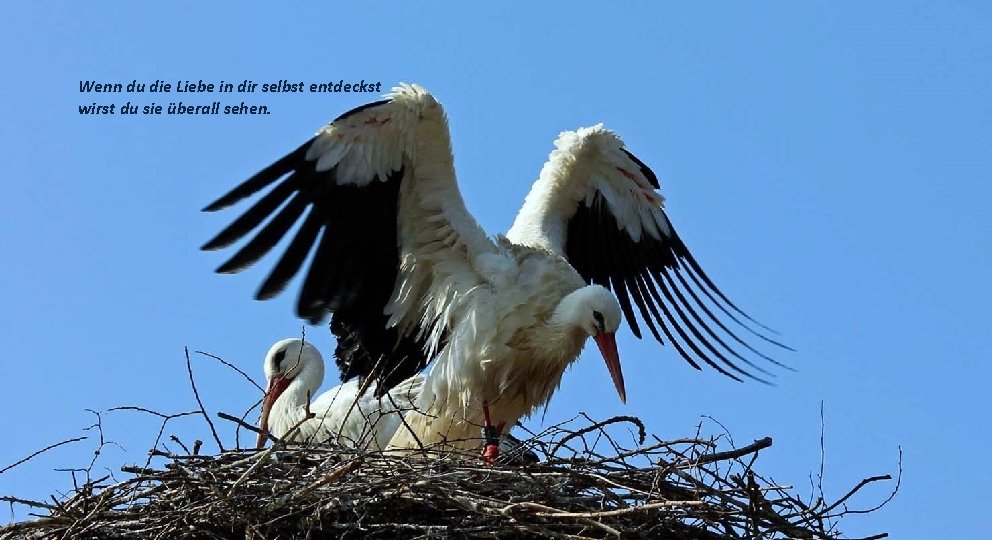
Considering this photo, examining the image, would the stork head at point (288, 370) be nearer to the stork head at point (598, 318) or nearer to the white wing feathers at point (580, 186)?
the white wing feathers at point (580, 186)

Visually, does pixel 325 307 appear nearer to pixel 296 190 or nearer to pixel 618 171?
pixel 296 190

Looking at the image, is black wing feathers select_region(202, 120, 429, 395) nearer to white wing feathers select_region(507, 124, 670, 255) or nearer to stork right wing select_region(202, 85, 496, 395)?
stork right wing select_region(202, 85, 496, 395)

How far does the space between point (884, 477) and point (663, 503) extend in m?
0.60

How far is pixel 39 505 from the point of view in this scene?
469 cm

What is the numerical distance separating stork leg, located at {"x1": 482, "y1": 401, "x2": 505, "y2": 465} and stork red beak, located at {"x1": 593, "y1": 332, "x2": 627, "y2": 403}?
0.46m

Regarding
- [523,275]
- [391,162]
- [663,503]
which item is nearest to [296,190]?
[391,162]

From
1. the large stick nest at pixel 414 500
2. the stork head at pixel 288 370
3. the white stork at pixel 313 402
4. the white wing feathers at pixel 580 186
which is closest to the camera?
the large stick nest at pixel 414 500

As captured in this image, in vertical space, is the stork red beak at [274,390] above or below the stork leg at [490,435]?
above

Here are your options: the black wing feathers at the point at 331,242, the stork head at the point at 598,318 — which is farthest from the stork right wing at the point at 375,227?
the stork head at the point at 598,318

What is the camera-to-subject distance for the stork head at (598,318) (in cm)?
575

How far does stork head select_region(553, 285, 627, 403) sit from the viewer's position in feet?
18.9

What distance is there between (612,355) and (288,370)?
173 centimetres

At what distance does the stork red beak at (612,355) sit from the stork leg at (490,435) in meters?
0.46

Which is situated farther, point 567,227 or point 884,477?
point 567,227
